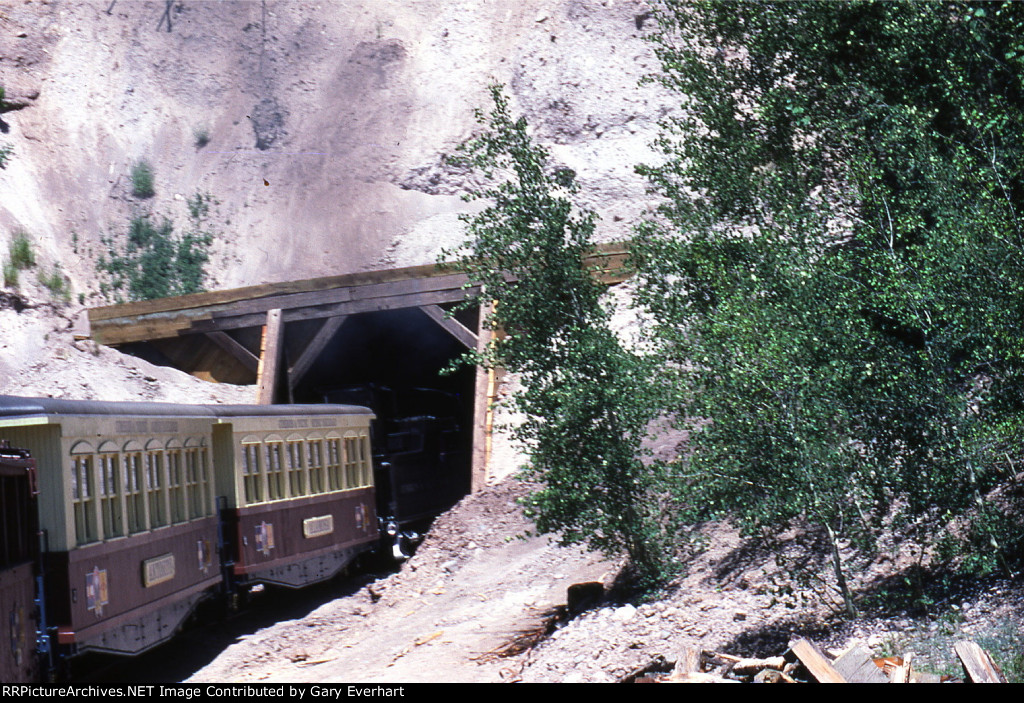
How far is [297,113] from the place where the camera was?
139 feet

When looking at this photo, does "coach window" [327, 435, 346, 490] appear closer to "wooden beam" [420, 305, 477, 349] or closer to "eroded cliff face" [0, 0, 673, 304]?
"wooden beam" [420, 305, 477, 349]

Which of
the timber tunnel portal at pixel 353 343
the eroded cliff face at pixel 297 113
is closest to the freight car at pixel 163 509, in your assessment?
the timber tunnel portal at pixel 353 343

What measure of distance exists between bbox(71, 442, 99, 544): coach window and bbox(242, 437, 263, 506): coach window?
152 inches

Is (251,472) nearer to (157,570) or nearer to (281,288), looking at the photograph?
(157,570)

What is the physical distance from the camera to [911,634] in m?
9.54

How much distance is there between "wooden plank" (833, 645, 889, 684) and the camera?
303 inches

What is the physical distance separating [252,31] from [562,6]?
560 inches

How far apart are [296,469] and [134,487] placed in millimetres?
4705

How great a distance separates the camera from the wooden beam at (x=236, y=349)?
2552cm

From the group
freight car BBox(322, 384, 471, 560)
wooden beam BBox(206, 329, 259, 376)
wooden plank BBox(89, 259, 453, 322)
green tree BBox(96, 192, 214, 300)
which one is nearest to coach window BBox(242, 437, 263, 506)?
freight car BBox(322, 384, 471, 560)

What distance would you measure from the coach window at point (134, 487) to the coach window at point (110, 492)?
12cm

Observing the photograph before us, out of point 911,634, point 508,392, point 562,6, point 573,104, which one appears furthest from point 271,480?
point 562,6

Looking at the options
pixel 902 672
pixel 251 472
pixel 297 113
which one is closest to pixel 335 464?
pixel 251 472

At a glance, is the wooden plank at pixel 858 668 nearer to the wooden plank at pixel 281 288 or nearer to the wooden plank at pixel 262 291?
the wooden plank at pixel 281 288
